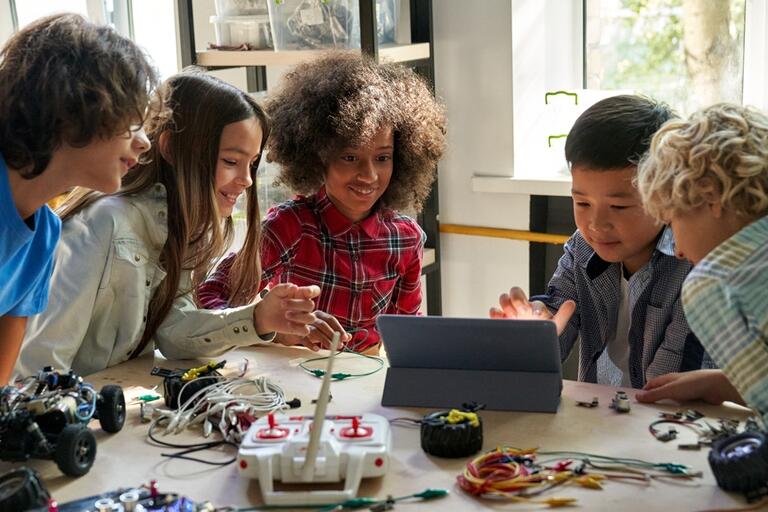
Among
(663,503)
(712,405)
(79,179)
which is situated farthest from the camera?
(79,179)

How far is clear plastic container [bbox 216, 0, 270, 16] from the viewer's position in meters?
2.51

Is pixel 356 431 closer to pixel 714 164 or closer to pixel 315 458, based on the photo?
pixel 315 458

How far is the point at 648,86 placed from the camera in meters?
2.68

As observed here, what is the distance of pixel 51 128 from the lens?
133cm

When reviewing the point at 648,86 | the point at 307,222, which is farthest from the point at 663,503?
the point at 648,86

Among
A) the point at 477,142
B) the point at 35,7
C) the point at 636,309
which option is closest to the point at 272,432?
the point at 636,309

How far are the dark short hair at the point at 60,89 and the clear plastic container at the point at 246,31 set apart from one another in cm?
116

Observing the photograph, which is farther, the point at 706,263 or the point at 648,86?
the point at 648,86

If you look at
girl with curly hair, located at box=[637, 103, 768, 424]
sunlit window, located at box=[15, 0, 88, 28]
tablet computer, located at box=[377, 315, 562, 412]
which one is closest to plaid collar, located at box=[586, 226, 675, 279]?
girl with curly hair, located at box=[637, 103, 768, 424]

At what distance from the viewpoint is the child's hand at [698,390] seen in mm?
1262

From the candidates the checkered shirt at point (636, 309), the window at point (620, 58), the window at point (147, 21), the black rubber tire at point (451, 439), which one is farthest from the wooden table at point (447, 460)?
the window at point (147, 21)

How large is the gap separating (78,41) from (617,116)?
85 cm

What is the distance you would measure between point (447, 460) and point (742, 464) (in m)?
0.32

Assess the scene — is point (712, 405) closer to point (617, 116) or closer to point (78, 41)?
point (617, 116)
